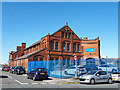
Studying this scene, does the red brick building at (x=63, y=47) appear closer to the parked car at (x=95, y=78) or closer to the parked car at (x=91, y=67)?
the parked car at (x=91, y=67)

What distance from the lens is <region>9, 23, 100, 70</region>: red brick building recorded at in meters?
37.9

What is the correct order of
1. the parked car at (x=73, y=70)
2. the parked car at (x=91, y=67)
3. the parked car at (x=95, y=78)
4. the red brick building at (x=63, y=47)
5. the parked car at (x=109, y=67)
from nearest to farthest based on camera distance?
the parked car at (x=95, y=78) < the parked car at (x=73, y=70) < the parked car at (x=91, y=67) < the parked car at (x=109, y=67) < the red brick building at (x=63, y=47)

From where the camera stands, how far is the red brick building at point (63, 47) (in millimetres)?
37875

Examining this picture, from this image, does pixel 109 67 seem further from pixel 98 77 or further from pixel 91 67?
pixel 98 77

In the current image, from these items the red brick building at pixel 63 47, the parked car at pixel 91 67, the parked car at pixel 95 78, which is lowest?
the parked car at pixel 95 78

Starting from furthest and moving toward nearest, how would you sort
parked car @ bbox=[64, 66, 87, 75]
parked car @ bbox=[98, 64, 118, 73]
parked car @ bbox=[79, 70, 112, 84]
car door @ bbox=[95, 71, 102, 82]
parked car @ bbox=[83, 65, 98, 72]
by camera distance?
parked car @ bbox=[98, 64, 118, 73] → parked car @ bbox=[83, 65, 98, 72] → parked car @ bbox=[64, 66, 87, 75] → car door @ bbox=[95, 71, 102, 82] → parked car @ bbox=[79, 70, 112, 84]

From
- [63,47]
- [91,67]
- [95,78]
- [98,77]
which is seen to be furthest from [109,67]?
[63,47]

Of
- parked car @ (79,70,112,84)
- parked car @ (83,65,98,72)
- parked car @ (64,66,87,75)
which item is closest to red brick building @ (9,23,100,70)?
parked car @ (64,66,87,75)

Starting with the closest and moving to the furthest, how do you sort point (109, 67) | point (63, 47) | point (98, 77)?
1. point (98, 77)
2. point (109, 67)
3. point (63, 47)

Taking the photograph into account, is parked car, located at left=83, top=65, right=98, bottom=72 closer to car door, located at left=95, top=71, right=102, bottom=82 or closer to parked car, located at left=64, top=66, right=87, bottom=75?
parked car, located at left=64, top=66, right=87, bottom=75

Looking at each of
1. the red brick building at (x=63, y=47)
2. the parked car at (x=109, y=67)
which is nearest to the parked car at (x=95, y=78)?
the parked car at (x=109, y=67)

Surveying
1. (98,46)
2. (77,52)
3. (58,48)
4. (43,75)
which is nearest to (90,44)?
(98,46)

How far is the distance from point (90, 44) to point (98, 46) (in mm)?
2618

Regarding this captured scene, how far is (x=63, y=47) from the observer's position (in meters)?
41.6
